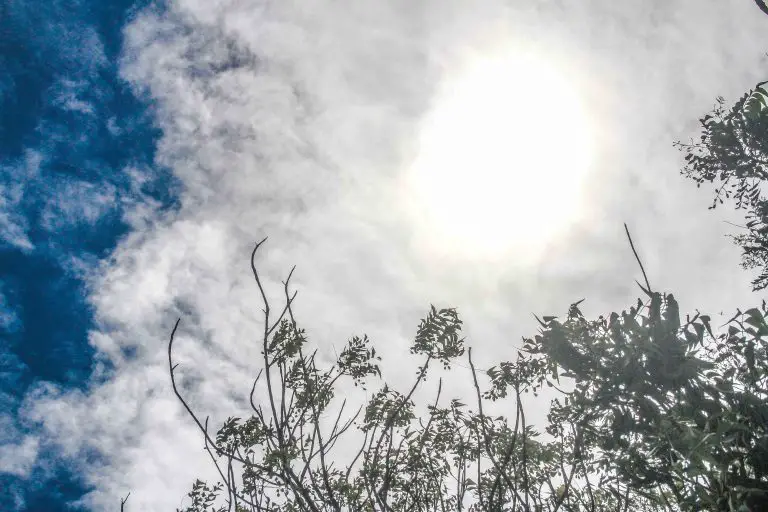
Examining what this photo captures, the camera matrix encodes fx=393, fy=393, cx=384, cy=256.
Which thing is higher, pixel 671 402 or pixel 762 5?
pixel 762 5

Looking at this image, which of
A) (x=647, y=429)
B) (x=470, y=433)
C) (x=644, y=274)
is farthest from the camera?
(x=470, y=433)

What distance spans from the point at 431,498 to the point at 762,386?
7.20 m

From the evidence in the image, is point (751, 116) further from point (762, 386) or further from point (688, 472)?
point (688, 472)

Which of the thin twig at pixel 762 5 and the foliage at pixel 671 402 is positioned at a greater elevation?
the thin twig at pixel 762 5

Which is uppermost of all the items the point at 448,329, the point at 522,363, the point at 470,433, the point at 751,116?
the point at 751,116

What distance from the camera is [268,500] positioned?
1013cm

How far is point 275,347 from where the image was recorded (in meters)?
7.19

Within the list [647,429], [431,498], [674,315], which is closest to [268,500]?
[431,498]

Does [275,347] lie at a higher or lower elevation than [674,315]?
higher

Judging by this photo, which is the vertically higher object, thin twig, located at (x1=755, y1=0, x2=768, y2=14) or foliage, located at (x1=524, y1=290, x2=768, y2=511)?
thin twig, located at (x1=755, y1=0, x2=768, y2=14)

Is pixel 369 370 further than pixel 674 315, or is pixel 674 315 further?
pixel 369 370

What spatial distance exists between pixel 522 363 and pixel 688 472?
3483 mm

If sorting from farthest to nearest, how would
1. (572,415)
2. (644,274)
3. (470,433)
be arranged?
(470,433) < (572,415) < (644,274)

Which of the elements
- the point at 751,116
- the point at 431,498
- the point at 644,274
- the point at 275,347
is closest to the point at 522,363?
the point at 644,274
